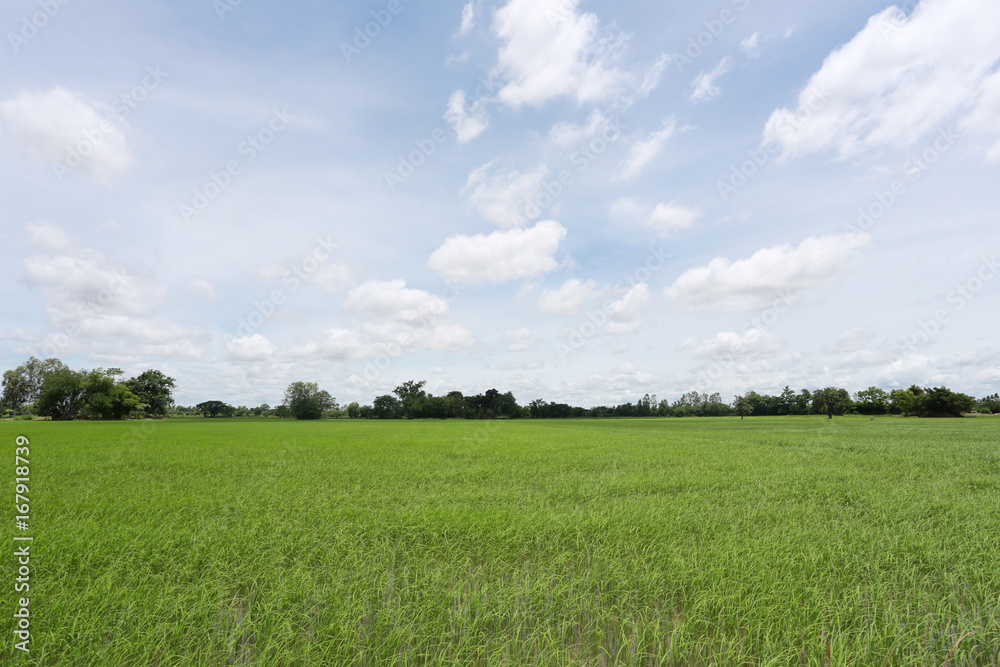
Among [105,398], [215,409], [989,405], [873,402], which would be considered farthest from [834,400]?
[215,409]

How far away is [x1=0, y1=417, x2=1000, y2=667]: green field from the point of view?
11.8 ft

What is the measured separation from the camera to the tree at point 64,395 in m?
67.6

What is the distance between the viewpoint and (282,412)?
117000 mm

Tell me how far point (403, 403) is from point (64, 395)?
61.1 metres

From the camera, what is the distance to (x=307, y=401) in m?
108

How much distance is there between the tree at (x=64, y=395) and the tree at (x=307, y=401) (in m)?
39.9

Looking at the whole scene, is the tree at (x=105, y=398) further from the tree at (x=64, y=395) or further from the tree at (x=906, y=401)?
the tree at (x=906, y=401)

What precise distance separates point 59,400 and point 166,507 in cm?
9041

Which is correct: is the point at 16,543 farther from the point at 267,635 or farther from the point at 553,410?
the point at 553,410

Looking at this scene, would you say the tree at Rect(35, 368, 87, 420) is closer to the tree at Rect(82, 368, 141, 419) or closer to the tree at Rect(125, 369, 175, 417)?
the tree at Rect(82, 368, 141, 419)

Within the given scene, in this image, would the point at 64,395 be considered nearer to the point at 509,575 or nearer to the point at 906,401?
the point at 509,575

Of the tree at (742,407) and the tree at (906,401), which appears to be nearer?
the tree at (906,401)

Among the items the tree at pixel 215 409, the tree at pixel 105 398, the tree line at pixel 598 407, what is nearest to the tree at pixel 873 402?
the tree line at pixel 598 407

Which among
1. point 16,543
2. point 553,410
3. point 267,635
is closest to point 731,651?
point 267,635
